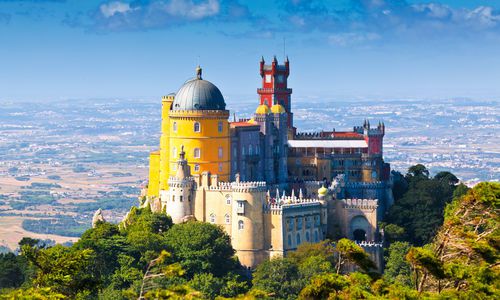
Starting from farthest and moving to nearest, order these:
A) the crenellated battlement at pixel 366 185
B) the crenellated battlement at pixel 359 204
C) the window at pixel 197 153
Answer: the crenellated battlement at pixel 366 185
the window at pixel 197 153
the crenellated battlement at pixel 359 204

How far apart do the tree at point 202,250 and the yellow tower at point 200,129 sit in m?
10.6

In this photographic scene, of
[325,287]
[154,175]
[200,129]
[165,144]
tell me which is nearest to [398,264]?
[200,129]

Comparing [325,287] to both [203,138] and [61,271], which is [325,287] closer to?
[61,271]

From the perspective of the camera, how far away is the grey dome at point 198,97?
113 meters

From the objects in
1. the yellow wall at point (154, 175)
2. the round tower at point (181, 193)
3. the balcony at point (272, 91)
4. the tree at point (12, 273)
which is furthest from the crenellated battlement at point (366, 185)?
the tree at point (12, 273)

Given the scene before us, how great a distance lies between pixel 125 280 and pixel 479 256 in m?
40.8

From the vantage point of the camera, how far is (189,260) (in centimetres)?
10212

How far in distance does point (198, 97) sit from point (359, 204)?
17775 millimetres

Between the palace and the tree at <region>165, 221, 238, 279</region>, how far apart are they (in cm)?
195

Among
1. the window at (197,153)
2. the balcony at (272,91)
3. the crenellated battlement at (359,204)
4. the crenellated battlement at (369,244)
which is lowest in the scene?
the crenellated battlement at (369,244)

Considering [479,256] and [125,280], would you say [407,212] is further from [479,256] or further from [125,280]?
[479,256]

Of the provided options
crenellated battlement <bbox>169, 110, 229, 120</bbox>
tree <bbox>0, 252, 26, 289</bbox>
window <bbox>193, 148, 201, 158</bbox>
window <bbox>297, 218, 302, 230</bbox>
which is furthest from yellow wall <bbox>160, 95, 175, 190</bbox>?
tree <bbox>0, 252, 26, 289</bbox>

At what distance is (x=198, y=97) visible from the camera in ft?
371

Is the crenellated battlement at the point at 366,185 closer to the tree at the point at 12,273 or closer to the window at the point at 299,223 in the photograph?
the window at the point at 299,223
